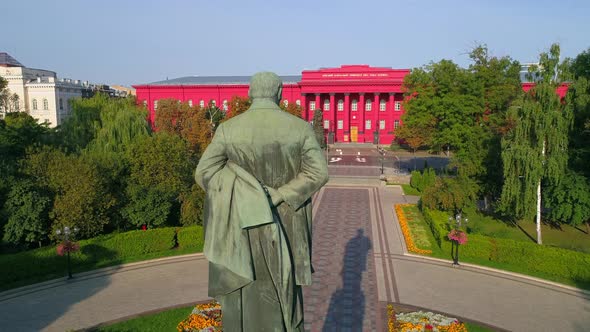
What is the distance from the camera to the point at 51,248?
17812 millimetres

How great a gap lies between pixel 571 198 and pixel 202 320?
18729 mm

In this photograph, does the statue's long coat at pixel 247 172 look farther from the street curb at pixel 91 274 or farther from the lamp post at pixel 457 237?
the lamp post at pixel 457 237

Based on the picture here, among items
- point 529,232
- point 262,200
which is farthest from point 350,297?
point 529,232

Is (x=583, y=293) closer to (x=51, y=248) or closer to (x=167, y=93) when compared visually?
(x=51, y=248)

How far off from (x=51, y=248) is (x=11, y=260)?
145 cm

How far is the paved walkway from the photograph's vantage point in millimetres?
13523

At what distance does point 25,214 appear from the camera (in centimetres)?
1878

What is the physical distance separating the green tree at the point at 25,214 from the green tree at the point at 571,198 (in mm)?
23180

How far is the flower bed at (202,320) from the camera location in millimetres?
12531

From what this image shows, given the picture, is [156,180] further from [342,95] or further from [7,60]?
[7,60]

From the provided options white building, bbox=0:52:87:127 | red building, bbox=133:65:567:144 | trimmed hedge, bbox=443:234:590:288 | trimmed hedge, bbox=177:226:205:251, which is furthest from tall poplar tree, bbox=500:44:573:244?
white building, bbox=0:52:87:127

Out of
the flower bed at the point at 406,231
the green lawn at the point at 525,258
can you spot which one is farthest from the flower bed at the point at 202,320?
the green lawn at the point at 525,258

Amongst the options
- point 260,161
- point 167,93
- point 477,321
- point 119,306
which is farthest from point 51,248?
point 167,93

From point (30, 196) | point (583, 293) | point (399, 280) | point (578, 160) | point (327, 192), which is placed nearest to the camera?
point (583, 293)
